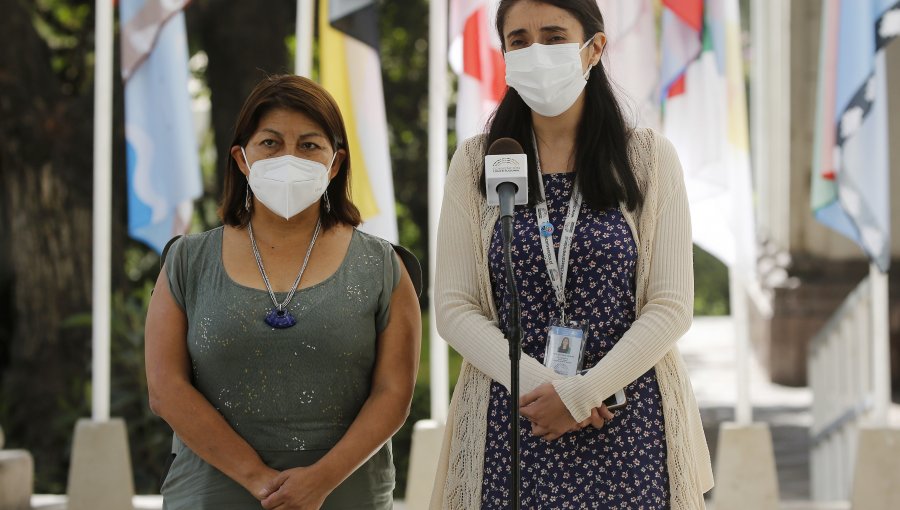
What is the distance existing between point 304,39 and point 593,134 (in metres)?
3.94

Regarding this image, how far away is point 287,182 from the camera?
124 inches

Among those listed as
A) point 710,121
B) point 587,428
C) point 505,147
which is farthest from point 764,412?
point 505,147

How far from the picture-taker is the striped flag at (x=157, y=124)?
6.90 meters

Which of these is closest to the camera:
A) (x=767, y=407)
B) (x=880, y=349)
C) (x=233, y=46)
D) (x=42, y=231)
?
(x=880, y=349)

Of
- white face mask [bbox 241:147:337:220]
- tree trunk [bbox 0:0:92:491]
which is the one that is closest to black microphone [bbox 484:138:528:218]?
white face mask [bbox 241:147:337:220]

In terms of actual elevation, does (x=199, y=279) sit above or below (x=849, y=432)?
above

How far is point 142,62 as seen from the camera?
6922mm

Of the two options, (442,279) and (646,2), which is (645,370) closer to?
(442,279)

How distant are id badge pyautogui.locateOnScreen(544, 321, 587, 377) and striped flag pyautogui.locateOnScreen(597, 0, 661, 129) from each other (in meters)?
3.82

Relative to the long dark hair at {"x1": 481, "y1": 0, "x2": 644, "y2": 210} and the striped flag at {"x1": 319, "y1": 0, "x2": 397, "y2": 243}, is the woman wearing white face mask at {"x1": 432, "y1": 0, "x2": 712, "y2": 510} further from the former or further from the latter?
the striped flag at {"x1": 319, "y1": 0, "x2": 397, "y2": 243}

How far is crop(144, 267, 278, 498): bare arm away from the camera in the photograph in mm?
3082

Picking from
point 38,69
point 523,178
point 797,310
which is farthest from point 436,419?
point 797,310

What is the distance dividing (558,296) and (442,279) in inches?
12.6

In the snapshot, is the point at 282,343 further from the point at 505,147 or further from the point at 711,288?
the point at 711,288
